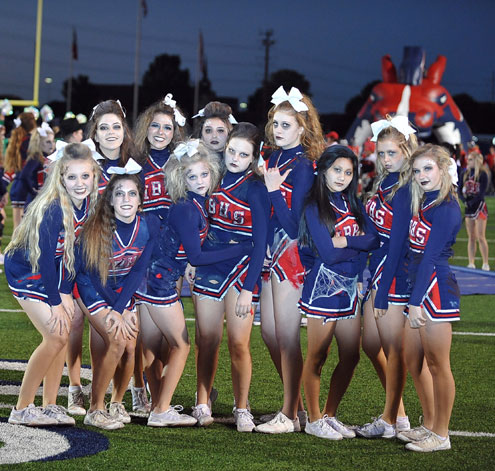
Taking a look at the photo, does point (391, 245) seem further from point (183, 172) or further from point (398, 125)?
point (183, 172)

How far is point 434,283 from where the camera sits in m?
4.54

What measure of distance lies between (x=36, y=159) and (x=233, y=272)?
665 cm

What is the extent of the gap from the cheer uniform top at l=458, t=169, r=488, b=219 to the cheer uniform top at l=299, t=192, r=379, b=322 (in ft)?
28.4

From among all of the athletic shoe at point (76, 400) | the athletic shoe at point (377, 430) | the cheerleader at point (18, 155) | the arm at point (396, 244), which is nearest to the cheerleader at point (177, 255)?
the athletic shoe at point (76, 400)

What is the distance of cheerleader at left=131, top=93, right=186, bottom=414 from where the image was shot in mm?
5453

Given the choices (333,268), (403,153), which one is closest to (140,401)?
(333,268)

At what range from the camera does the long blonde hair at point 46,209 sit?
187 inches

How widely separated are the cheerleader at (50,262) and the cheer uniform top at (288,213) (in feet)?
3.36

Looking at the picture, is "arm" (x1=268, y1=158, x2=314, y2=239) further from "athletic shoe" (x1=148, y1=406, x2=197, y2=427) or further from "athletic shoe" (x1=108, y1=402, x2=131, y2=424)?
"athletic shoe" (x1=108, y1=402, x2=131, y2=424)

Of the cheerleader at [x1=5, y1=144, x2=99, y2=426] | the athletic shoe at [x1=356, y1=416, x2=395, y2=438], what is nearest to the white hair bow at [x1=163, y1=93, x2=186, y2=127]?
the cheerleader at [x1=5, y1=144, x2=99, y2=426]

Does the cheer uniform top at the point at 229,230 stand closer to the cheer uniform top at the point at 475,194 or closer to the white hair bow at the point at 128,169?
the white hair bow at the point at 128,169

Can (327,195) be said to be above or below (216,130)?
below

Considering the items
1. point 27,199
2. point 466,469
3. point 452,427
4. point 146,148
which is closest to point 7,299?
point 27,199

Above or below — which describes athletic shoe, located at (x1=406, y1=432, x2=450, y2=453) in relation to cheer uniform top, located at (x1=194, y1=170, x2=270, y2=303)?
below
